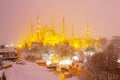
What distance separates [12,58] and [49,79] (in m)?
8.67

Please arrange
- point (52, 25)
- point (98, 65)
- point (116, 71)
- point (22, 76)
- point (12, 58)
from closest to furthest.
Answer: point (22, 76)
point (116, 71)
point (98, 65)
point (12, 58)
point (52, 25)

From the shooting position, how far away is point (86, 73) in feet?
34.8

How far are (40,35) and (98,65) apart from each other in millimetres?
28103

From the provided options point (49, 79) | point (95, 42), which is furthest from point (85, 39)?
point (49, 79)

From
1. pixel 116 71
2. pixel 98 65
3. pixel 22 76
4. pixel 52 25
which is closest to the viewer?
pixel 22 76

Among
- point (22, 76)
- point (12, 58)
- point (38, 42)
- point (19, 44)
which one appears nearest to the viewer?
point (22, 76)

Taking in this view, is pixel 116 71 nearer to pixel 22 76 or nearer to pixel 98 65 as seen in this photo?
pixel 98 65

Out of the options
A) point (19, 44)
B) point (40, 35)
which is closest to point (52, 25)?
point (40, 35)

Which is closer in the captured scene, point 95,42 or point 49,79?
point 49,79

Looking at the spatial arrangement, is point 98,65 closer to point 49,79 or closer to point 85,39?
point 49,79

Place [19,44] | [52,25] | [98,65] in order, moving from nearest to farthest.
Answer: [98,65] → [19,44] → [52,25]

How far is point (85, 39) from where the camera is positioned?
3878 cm

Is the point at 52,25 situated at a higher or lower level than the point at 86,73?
higher

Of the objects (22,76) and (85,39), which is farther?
(85,39)
